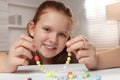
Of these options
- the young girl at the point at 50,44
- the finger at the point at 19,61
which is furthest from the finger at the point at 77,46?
the finger at the point at 19,61

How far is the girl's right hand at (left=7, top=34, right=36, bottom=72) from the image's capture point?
1.76ft

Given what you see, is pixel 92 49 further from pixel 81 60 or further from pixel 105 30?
pixel 105 30

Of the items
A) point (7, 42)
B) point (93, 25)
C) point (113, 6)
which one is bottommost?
point (7, 42)

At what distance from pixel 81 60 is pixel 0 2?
2927 millimetres

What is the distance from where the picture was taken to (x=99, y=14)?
363 centimetres

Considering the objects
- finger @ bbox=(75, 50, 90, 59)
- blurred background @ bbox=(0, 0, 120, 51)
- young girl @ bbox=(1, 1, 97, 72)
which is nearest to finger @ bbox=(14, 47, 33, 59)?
young girl @ bbox=(1, 1, 97, 72)

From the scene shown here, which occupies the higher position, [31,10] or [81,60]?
[31,10]

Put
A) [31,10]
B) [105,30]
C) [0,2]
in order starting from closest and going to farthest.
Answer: [0,2]
[105,30]
[31,10]

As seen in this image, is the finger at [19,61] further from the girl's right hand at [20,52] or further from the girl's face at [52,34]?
the girl's face at [52,34]

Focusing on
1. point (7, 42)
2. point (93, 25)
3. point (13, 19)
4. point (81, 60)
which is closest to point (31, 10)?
point (13, 19)

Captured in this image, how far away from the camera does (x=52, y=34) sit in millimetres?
724

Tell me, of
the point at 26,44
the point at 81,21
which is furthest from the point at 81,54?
the point at 81,21

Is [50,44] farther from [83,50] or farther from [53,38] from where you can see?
[83,50]

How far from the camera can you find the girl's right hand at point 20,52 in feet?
1.76
